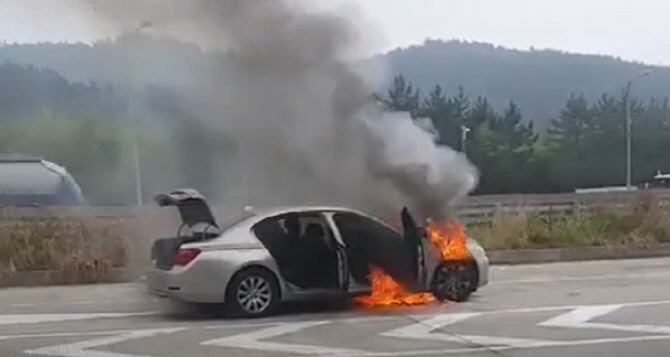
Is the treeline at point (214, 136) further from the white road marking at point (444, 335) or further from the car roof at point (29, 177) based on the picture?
the white road marking at point (444, 335)

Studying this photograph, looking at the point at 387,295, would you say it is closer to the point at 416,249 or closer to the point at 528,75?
the point at 416,249

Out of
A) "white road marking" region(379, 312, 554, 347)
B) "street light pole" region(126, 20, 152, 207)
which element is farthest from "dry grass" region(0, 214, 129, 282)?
"white road marking" region(379, 312, 554, 347)

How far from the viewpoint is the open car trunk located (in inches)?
506

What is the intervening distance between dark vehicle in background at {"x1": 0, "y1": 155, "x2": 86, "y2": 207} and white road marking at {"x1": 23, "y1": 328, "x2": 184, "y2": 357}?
20461 millimetres

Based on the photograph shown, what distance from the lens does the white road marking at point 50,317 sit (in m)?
12.9

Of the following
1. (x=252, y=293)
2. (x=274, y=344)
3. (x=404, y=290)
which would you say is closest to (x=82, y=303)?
(x=252, y=293)

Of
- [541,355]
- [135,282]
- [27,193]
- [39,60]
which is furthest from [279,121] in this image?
[27,193]

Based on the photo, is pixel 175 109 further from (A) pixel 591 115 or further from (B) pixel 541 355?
(A) pixel 591 115

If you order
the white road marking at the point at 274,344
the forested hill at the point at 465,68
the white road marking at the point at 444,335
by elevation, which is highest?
→ the forested hill at the point at 465,68

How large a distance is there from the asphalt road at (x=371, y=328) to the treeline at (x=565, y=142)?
85.6ft

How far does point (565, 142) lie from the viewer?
51.0m

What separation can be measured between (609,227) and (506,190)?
21.8 meters

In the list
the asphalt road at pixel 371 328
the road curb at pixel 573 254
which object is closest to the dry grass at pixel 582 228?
the road curb at pixel 573 254

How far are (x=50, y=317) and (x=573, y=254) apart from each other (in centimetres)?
1115
